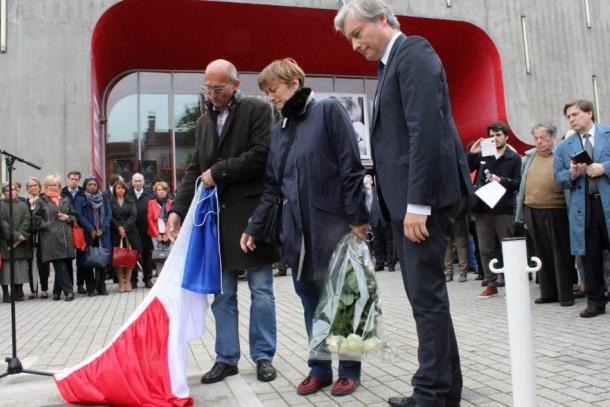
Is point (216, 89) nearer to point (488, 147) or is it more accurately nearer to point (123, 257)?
point (488, 147)

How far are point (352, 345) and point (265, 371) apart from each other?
0.90 meters

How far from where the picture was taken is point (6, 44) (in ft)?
41.9

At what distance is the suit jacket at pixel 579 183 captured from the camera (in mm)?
5402

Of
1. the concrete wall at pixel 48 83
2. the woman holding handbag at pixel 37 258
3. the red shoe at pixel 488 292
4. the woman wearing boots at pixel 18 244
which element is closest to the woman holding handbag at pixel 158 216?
the woman holding handbag at pixel 37 258

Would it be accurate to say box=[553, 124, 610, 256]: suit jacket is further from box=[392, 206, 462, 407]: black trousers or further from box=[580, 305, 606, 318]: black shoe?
box=[392, 206, 462, 407]: black trousers

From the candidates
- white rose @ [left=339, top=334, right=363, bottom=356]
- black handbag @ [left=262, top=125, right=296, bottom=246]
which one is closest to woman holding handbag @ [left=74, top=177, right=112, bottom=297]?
black handbag @ [left=262, top=125, right=296, bottom=246]

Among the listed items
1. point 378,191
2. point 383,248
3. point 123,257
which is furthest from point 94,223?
point 378,191

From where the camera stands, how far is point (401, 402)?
9.86 ft

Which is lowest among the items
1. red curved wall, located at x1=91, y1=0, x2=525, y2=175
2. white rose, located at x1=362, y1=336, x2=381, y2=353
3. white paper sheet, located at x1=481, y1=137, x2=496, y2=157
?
white rose, located at x1=362, y1=336, x2=381, y2=353

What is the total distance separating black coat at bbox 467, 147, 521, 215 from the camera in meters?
6.94

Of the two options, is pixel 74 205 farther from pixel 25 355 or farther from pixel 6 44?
pixel 6 44

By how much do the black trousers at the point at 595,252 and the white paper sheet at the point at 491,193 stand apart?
1.06 meters

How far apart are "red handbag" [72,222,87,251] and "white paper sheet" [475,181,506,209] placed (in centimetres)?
661

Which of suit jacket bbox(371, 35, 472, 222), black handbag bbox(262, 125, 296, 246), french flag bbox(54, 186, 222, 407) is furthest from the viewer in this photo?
black handbag bbox(262, 125, 296, 246)
